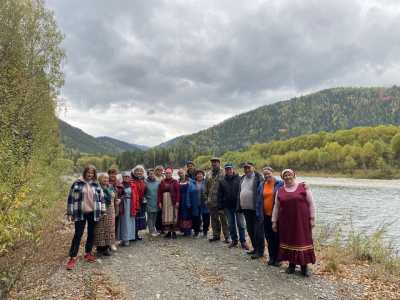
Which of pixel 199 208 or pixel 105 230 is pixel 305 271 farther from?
pixel 105 230

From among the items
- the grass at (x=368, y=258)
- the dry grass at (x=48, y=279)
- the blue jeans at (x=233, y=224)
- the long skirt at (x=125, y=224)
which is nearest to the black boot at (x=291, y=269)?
the grass at (x=368, y=258)

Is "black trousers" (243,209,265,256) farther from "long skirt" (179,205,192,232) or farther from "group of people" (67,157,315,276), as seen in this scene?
"long skirt" (179,205,192,232)

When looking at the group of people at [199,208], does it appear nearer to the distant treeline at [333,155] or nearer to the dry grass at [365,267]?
the dry grass at [365,267]

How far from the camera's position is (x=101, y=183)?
9.63 meters

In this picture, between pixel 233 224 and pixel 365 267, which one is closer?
pixel 365 267

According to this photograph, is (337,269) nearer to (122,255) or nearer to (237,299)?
(237,299)

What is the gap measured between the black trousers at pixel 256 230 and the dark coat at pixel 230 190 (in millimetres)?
824

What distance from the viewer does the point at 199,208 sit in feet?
39.8

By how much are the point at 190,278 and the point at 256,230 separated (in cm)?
246

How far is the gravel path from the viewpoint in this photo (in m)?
6.99

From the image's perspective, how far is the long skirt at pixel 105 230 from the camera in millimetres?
9320

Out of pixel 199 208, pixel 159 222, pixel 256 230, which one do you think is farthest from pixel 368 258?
pixel 159 222

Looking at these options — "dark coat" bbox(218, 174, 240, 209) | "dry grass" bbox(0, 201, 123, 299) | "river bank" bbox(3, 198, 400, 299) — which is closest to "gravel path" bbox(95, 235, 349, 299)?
"river bank" bbox(3, 198, 400, 299)

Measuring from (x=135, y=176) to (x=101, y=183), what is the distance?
2143 millimetres
